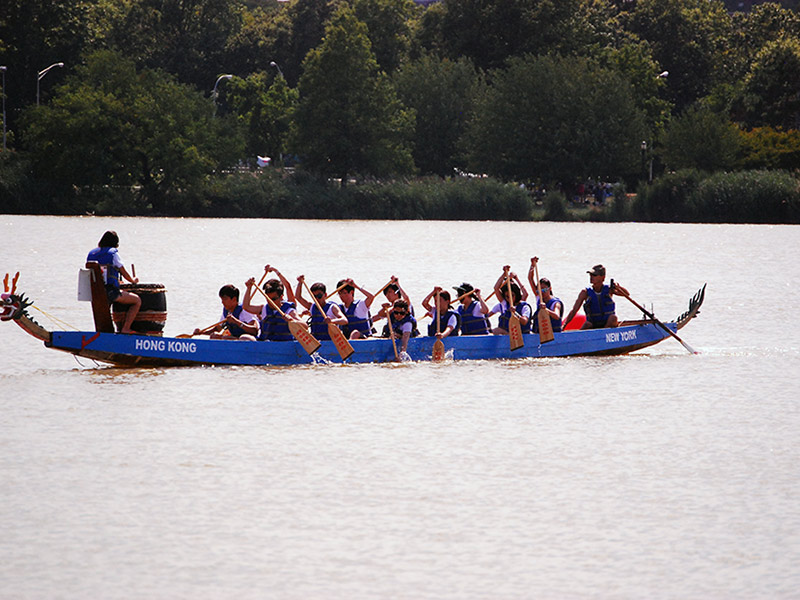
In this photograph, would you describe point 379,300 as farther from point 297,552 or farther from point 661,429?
point 297,552

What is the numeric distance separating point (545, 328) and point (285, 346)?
14.8ft

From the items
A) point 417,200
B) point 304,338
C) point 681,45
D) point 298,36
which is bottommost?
point 304,338

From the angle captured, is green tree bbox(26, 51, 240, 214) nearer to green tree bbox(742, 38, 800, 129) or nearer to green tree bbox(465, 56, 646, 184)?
green tree bbox(465, 56, 646, 184)

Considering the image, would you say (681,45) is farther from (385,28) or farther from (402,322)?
(402,322)

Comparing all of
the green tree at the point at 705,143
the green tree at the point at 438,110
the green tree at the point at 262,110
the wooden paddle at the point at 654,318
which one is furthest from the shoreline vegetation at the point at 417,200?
the wooden paddle at the point at 654,318

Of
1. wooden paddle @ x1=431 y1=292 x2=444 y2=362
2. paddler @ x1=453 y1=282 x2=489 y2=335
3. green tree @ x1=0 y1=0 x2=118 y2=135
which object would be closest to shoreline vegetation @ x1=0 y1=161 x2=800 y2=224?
green tree @ x1=0 y1=0 x2=118 y2=135

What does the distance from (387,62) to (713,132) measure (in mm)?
27840

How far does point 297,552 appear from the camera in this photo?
1122 cm

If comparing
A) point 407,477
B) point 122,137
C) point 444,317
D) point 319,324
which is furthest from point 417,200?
point 407,477

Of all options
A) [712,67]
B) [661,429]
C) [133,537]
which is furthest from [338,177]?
[133,537]

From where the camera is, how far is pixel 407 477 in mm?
14008

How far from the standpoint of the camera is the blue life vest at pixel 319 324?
2098 centimetres

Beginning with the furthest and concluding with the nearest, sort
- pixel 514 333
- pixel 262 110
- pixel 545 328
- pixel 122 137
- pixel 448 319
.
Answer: pixel 262 110
pixel 122 137
pixel 545 328
pixel 514 333
pixel 448 319

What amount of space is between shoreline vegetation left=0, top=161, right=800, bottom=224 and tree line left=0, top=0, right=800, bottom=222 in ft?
0.42
